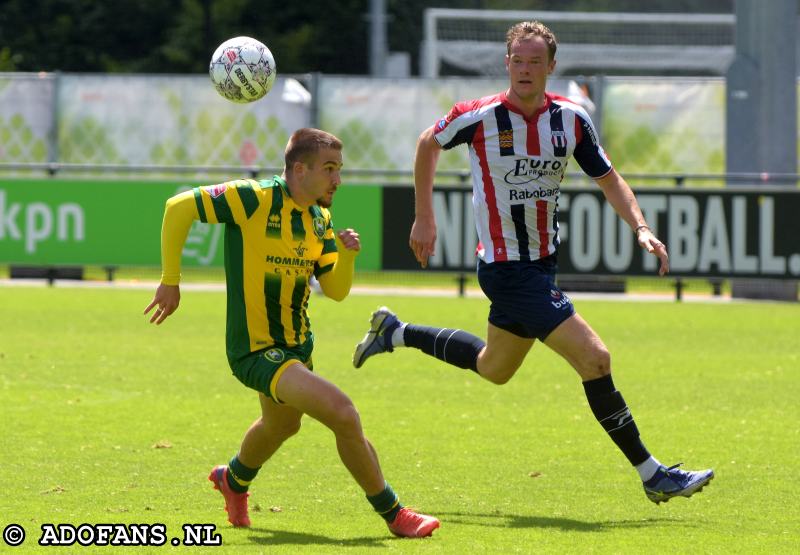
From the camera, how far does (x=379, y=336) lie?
9.50 metres

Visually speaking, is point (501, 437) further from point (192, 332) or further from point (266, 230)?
point (192, 332)

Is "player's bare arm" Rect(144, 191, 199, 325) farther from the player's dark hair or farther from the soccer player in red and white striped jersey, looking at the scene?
the soccer player in red and white striped jersey

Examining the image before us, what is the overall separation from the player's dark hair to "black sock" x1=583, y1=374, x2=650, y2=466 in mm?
1713

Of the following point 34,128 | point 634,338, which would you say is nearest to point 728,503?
point 634,338

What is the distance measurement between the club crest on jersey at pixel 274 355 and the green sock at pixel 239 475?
612 millimetres

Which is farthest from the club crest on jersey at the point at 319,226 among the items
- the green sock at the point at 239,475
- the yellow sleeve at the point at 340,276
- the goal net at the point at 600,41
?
the goal net at the point at 600,41

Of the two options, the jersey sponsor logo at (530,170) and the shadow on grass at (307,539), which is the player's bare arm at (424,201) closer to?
the jersey sponsor logo at (530,170)

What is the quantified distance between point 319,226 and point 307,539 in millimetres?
1412

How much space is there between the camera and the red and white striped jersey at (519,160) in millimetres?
8094

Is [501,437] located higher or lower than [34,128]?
lower

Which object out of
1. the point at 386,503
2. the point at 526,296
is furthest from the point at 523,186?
the point at 386,503

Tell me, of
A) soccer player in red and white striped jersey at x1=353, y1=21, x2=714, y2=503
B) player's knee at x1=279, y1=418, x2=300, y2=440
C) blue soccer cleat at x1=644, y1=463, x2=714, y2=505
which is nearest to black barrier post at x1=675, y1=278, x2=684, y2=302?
soccer player in red and white striped jersey at x1=353, y1=21, x2=714, y2=503

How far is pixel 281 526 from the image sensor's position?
287 inches

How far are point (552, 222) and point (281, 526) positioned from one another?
7.14 ft
